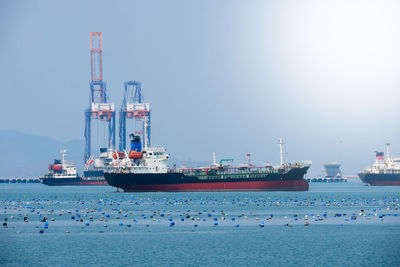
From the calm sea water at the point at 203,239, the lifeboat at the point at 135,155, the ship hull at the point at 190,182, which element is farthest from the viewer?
the lifeboat at the point at 135,155

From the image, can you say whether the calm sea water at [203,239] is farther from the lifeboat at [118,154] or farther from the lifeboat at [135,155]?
the lifeboat at [118,154]

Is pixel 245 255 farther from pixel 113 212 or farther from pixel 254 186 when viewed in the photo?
pixel 254 186

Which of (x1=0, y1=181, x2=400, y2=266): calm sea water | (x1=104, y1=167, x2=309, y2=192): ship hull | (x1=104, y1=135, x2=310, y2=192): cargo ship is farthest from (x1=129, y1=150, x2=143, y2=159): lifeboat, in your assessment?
(x1=0, y1=181, x2=400, y2=266): calm sea water

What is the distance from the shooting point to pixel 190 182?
132500mm

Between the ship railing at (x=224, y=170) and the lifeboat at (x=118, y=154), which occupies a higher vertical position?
the lifeboat at (x=118, y=154)

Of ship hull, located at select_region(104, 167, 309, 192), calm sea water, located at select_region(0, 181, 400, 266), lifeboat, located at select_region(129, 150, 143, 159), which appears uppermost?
lifeboat, located at select_region(129, 150, 143, 159)

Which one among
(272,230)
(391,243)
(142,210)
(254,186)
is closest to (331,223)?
(272,230)

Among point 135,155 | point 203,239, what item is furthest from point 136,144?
point 203,239

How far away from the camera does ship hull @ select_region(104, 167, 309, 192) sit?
5138 inches

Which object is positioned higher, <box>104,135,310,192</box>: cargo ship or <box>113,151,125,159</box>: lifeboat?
<box>113,151,125,159</box>: lifeboat

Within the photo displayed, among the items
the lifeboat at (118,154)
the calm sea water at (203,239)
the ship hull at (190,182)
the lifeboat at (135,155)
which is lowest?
the calm sea water at (203,239)

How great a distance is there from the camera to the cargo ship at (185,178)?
131 meters

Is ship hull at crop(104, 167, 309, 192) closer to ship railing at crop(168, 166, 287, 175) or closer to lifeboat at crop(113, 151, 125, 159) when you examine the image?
ship railing at crop(168, 166, 287, 175)

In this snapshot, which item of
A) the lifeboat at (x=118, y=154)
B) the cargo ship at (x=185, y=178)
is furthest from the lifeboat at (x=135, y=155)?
the lifeboat at (x=118, y=154)
